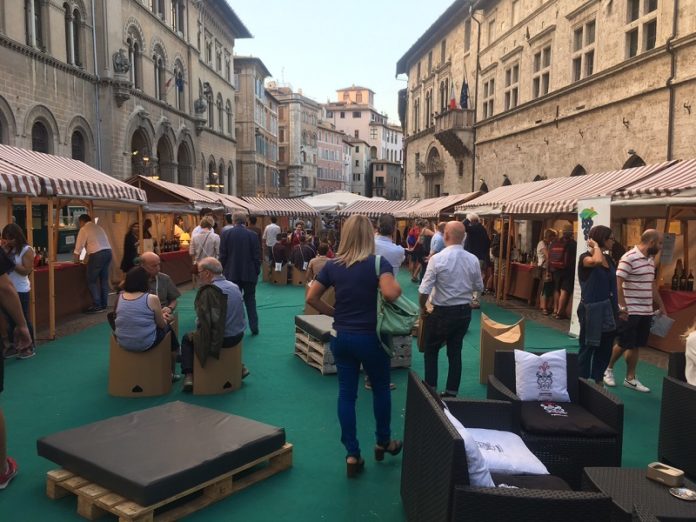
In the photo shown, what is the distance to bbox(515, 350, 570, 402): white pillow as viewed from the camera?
4.37m

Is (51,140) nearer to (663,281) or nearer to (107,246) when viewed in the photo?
(107,246)

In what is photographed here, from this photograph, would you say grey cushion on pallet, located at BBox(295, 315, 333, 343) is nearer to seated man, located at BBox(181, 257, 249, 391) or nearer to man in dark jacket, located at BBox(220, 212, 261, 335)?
seated man, located at BBox(181, 257, 249, 391)

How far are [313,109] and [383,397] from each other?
77.3m

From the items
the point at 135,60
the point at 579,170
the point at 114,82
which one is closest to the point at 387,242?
the point at 579,170

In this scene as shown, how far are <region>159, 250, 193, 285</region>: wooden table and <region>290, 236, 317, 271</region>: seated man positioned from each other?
10.2ft

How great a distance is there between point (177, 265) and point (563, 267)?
32.2ft

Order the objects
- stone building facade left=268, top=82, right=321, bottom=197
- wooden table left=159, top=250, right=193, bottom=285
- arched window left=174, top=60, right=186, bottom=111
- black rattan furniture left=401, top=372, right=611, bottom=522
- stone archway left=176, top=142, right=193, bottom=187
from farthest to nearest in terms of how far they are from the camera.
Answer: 1. stone building facade left=268, top=82, right=321, bottom=197
2. stone archway left=176, top=142, right=193, bottom=187
3. arched window left=174, top=60, right=186, bottom=111
4. wooden table left=159, top=250, right=193, bottom=285
5. black rattan furniture left=401, top=372, right=611, bottom=522

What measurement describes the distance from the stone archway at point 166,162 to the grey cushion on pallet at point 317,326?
2249 centimetres

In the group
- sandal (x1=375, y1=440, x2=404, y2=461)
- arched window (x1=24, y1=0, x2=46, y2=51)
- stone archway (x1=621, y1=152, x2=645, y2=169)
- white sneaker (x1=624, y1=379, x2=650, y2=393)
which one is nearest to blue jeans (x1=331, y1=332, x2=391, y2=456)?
sandal (x1=375, y1=440, x2=404, y2=461)

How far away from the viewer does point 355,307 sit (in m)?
3.77

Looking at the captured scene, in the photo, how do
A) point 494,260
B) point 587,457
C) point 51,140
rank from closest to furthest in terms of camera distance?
point 587,457 < point 494,260 < point 51,140

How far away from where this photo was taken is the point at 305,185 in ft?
252

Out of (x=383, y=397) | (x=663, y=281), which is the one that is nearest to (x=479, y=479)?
(x=383, y=397)

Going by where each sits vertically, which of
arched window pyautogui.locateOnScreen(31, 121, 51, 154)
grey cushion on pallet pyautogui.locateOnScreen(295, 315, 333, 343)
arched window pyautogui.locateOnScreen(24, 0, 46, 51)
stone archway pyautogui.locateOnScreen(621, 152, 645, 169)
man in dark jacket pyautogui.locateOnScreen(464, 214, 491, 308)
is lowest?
grey cushion on pallet pyautogui.locateOnScreen(295, 315, 333, 343)
